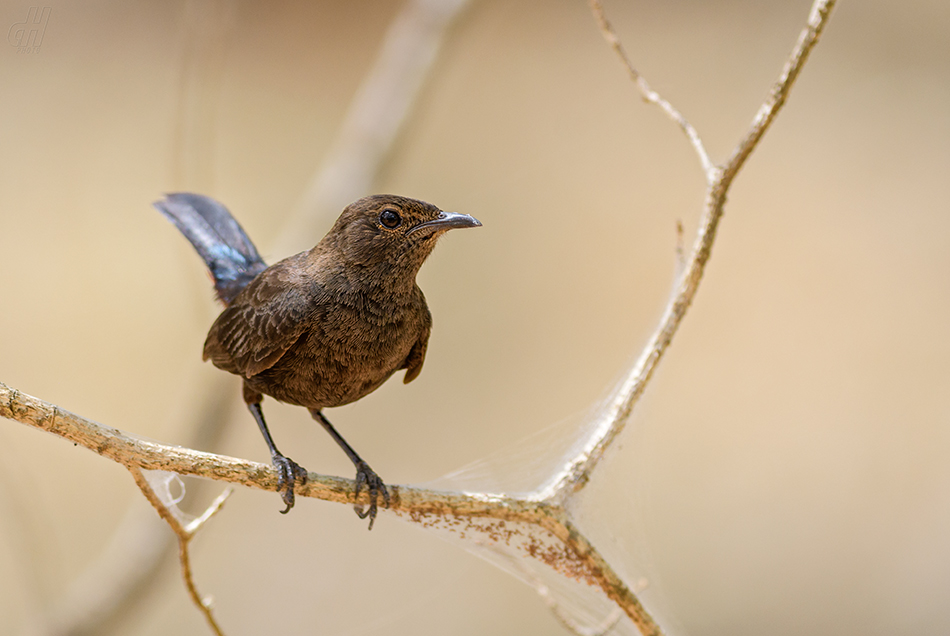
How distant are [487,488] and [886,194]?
18.2ft

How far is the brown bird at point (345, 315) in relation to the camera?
234cm

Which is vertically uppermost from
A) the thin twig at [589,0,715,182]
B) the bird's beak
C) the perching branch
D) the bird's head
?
the thin twig at [589,0,715,182]

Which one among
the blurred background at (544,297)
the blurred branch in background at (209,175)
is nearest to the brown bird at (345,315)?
the blurred branch in background at (209,175)

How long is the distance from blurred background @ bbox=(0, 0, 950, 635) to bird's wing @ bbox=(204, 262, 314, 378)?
2338 millimetres

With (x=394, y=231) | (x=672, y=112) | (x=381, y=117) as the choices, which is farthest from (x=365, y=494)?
(x=381, y=117)

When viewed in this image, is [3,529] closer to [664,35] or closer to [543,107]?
[543,107]

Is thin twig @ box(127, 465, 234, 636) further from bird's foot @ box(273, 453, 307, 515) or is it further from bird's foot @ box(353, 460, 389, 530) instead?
bird's foot @ box(353, 460, 389, 530)

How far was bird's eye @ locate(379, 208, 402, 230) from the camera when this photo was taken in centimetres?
233

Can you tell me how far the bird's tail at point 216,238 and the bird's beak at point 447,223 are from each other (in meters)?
1.08

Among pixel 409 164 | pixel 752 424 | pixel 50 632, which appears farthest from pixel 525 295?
pixel 50 632

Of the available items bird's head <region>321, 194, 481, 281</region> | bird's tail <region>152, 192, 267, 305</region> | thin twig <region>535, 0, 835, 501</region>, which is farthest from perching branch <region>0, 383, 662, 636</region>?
bird's tail <region>152, 192, 267, 305</region>

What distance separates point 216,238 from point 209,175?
209 cm

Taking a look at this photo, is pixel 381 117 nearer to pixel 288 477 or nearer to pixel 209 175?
pixel 209 175

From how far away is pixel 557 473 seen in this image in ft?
8.34
